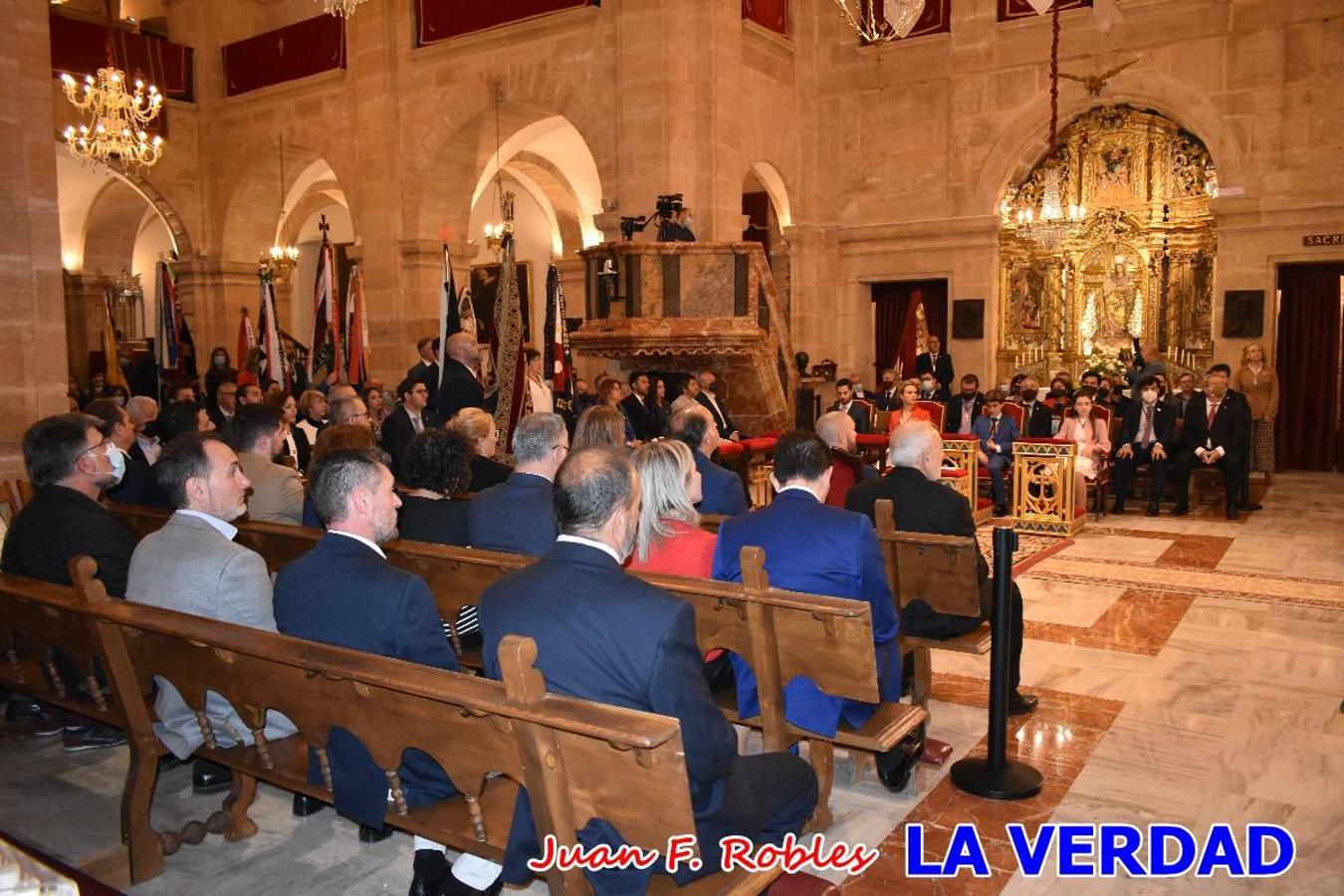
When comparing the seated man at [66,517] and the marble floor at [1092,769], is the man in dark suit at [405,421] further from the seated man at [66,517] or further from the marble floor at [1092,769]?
the marble floor at [1092,769]

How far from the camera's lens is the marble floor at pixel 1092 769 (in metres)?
2.84

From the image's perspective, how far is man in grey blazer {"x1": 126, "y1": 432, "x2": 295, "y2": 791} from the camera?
9.30 ft

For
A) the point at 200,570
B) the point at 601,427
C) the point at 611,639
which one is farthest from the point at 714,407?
the point at 611,639

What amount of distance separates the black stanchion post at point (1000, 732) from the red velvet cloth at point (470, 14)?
1013cm

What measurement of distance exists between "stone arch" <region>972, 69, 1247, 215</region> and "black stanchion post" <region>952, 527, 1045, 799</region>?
10.1 meters

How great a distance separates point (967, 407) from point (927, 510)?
623 centimetres

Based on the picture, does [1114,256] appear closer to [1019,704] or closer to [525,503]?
[1019,704]

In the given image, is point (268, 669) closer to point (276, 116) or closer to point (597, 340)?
point (597, 340)

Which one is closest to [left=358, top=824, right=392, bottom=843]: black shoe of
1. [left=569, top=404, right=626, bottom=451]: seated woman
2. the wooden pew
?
[left=569, top=404, right=626, bottom=451]: seated woman

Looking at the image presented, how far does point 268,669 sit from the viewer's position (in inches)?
91.7

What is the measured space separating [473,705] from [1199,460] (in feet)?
28.8

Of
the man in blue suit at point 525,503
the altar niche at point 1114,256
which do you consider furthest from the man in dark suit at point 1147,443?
the man in blue suit at point 525,503

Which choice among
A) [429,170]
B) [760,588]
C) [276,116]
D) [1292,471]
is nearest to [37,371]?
[760,588]

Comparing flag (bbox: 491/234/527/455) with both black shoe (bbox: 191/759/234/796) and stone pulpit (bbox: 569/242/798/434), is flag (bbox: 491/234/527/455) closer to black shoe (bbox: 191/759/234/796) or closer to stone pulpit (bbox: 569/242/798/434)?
black shoe (bbox: 191/759/234/796)
